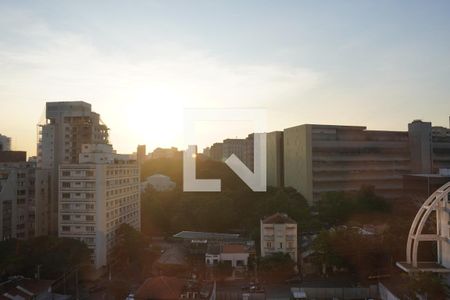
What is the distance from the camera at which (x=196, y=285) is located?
11.1 meters

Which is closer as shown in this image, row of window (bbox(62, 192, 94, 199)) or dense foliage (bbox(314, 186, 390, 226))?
row of window (bbox(62, 192, 94, 199))

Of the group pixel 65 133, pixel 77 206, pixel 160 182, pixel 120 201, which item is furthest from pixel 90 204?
pixel 160 182

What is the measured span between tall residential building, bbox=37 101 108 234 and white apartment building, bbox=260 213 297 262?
9.19 metres

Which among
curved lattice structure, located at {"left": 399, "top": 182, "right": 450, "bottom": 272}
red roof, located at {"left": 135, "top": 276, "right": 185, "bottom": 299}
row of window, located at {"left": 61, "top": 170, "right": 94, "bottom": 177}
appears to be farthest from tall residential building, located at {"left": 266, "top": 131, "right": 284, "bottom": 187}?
red roof, located at {"left": 135, "top": 276, "right": 185, "bottom": 299}

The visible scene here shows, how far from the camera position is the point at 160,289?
33.6 ft

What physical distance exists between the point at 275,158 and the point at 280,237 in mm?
15738

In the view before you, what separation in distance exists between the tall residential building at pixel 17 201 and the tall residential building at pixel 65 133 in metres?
1.81

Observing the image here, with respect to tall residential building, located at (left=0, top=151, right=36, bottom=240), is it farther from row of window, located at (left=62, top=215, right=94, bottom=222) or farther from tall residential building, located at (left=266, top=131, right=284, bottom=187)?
tall residential building, located at (left=266, top=131, right=284, bottom=187)

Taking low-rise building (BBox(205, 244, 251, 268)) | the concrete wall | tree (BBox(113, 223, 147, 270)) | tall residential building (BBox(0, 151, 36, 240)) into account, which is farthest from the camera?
the concrete wall

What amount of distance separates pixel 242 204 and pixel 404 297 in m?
13.3

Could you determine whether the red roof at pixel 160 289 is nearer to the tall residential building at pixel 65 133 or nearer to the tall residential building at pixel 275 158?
the tall residential building at pixel 65 133

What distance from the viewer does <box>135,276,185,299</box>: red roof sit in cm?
1006

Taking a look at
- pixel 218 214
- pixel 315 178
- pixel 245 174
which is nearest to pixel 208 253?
pixel 218 214

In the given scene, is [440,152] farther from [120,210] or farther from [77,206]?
[77,206]
